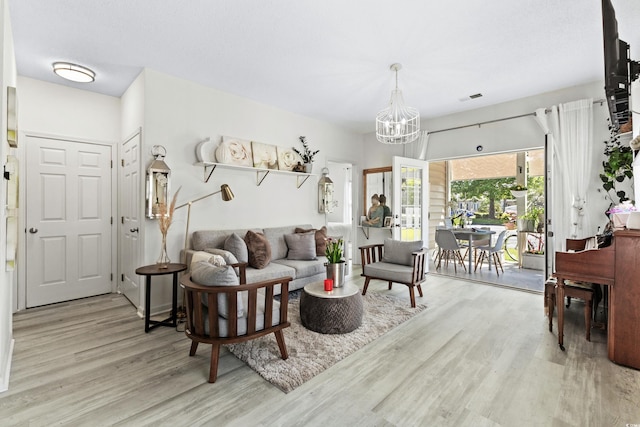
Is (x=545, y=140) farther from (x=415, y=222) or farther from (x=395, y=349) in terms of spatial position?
(x=395, y=349)

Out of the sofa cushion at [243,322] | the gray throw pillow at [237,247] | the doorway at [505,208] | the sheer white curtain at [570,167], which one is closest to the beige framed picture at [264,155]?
the gray throw pillow at [237,247]

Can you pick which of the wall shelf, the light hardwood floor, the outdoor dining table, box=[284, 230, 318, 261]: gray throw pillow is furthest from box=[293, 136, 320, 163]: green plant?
the outdoor dining table

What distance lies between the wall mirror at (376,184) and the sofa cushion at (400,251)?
74.0 inches

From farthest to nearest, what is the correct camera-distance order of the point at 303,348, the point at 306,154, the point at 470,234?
1. the point at 470,234
2. the point at 306,154
3. the point at 303,348

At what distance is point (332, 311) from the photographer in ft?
8.95

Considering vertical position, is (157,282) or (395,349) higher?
(157,282)

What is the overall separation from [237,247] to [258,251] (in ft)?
0.86

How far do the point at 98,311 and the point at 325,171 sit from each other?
375 cm

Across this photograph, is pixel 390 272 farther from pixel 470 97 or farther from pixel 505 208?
pixel 505 208

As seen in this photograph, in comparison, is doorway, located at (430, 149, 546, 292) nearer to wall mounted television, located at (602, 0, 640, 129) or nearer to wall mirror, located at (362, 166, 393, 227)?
wall mirror, located at (362, 166, 393, 227)

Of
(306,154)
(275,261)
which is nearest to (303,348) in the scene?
(275,261)

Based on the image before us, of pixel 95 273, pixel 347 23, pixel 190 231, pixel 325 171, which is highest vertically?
pixel 347 23

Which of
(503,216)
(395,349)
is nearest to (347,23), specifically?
(395,349)

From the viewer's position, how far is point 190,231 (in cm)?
368
